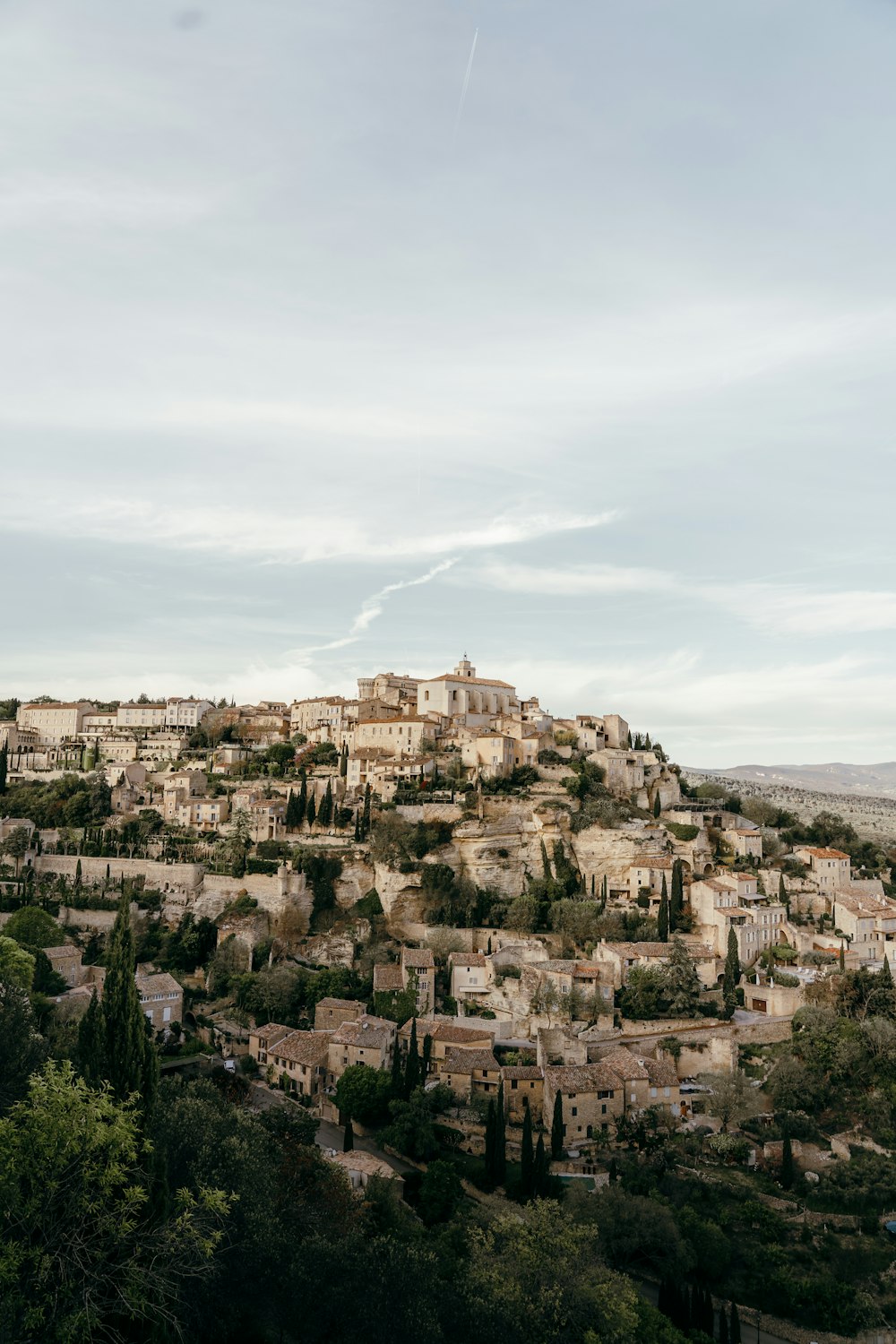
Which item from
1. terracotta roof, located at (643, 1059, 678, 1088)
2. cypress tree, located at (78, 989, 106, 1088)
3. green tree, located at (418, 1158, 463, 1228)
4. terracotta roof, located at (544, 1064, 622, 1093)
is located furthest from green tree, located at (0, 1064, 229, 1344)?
terracotta roof, located at (643, 1059, 678, 1088)

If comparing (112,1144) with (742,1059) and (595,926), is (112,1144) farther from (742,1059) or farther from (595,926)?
(595,926)

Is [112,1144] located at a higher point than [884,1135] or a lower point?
higher

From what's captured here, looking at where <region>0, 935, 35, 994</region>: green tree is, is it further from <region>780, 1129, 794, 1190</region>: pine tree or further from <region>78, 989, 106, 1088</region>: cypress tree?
<region>780, 1129, 794, 1190</region>: pine tree

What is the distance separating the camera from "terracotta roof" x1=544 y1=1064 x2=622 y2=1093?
30.7 meters

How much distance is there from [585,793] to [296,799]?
49.4 feet

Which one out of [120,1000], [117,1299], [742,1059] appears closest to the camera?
[117,1299]

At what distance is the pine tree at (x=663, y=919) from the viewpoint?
4081cm

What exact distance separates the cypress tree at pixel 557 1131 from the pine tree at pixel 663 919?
12603 mm

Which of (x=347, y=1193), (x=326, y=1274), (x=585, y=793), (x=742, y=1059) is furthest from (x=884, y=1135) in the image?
(x=585, y=793)

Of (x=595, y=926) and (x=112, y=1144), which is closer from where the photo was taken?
(x=112, y=1144)

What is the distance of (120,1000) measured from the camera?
57.6ft

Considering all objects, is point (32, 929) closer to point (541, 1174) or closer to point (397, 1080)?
point (397, 1080)

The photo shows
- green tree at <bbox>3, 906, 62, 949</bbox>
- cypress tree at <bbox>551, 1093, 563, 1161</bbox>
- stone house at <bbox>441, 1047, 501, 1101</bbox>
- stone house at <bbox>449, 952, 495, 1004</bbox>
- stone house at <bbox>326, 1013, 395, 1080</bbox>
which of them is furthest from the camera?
green tree at <bbox>3, 906, 62, 949</bbox>

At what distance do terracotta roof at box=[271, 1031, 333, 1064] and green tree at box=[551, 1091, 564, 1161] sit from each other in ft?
28.8
